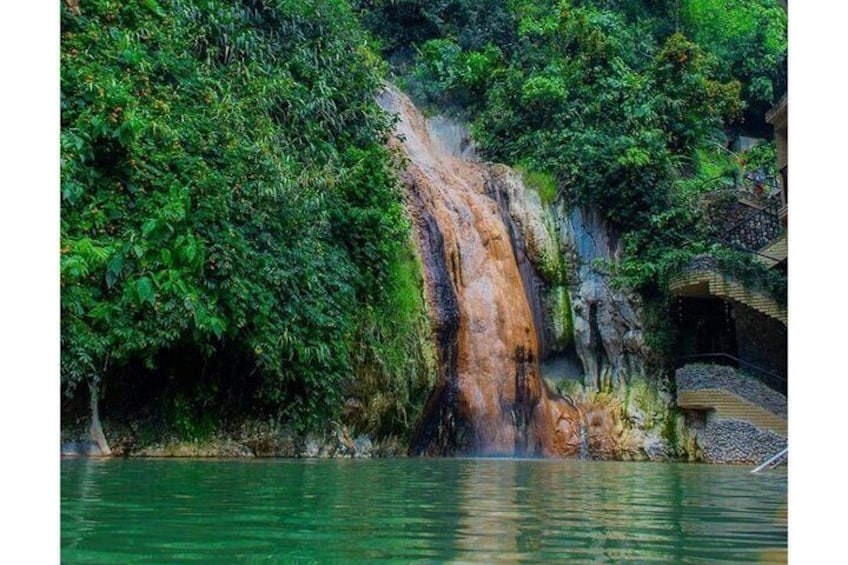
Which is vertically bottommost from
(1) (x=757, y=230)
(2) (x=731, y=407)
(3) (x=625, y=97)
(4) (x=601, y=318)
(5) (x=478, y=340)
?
(2) (x=731, y=407)

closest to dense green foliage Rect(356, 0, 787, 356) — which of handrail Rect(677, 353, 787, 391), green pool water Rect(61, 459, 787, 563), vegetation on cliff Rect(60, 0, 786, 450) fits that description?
vegetation on cliff Rect(60, 0, 786, 450)

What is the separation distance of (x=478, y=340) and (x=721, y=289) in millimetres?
4412

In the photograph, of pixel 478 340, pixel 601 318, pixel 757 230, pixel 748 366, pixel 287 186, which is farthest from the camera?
pixel 757 230

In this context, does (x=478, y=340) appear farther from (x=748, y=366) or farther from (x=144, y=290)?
(x=144, y=290)

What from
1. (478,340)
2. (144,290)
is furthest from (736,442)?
(144,290)

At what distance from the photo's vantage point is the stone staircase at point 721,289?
1689cm

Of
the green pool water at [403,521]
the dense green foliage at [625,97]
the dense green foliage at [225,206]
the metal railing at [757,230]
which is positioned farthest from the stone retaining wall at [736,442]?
the green pool water at [403,521]

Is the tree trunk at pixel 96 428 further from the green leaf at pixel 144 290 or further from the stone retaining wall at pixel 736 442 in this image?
the stone retaining wall at pixel 736 442

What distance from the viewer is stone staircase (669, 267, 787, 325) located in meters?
16.9

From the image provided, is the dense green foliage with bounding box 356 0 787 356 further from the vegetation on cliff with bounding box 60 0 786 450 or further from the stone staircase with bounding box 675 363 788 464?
the stone staircase with bounding box 675 363 788 464

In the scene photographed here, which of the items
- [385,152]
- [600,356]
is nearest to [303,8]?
[385,152]

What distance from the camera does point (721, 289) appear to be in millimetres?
17266

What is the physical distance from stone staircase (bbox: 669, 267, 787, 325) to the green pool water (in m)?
10.3

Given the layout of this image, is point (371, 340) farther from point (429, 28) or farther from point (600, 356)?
point (429, 28)
